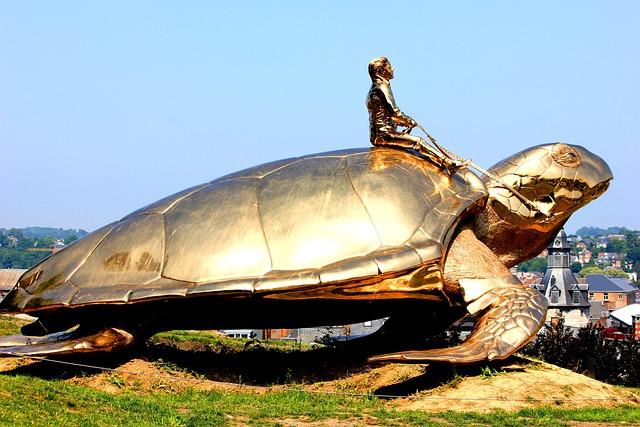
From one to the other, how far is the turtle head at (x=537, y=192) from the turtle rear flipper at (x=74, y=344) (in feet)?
19.4

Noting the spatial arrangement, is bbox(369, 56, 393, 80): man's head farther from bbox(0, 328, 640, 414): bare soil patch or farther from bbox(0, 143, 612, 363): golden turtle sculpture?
bbox(0, 328, 640, 414): bare soil patch

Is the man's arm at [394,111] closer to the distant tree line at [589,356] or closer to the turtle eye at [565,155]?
the turtle eye at [565,155]

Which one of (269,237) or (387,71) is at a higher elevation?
(387,71)

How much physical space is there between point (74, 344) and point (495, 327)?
5827 millimetres

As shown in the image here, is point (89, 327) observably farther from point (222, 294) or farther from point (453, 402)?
point (453, 402)

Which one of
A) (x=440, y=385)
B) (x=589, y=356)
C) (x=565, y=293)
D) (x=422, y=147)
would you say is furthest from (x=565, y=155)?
(x=565, y=293)

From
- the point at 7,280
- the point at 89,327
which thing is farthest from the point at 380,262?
the point at 7,280

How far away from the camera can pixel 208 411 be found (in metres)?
9.84

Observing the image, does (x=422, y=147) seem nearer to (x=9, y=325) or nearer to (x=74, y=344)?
(x=74, y=344)

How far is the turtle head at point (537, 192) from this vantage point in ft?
44.1

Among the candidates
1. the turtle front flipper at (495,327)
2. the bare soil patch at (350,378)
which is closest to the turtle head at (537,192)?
the turtle front flipper at (495,327)

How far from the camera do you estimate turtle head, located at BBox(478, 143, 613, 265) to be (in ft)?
44.1

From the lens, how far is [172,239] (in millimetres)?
11672

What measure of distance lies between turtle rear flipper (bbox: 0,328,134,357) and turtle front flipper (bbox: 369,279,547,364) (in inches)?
148
